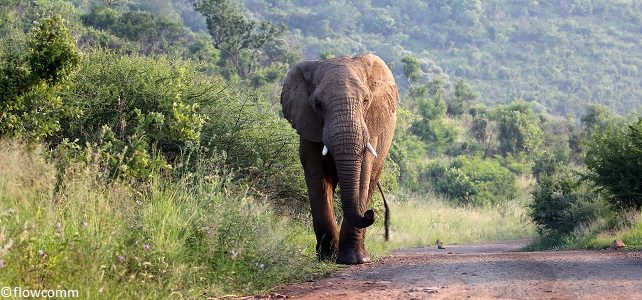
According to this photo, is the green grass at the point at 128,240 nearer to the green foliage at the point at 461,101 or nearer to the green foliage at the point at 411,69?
the green foliage at the point at 411,69

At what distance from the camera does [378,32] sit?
428ft

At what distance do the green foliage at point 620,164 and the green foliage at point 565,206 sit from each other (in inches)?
38.7

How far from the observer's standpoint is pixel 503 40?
13250 cm

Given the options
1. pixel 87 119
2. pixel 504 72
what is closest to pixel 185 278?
pixel 87 119

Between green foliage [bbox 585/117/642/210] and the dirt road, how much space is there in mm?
6950

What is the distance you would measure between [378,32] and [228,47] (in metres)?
83.2

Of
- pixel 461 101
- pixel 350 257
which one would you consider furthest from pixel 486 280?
pixel 461 101

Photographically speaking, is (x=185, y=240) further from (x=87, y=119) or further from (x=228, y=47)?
(x=228, y=47)

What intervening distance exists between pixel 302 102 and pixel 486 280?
448 cm

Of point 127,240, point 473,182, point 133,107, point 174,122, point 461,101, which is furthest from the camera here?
point 461,101

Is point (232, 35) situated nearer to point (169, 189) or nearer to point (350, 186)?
point (350, 186)

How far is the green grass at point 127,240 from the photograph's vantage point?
311 inches

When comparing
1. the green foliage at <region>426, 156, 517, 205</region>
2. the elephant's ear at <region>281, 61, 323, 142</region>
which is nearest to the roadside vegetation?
the elephant's ear at <region>281, 61, 323, 142</region>

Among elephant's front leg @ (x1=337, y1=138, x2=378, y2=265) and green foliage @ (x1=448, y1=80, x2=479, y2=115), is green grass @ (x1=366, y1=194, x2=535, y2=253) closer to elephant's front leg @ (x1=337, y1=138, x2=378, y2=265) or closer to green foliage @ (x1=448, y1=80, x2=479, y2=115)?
elephant's front leg @ (x1=337, y1=138, x2=378, y2=265)
